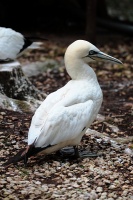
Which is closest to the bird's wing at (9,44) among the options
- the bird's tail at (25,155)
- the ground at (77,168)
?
the ground at (77,168)

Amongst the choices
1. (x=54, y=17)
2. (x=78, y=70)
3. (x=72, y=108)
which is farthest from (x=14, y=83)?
(x=54, y=17)

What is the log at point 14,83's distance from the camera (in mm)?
6168

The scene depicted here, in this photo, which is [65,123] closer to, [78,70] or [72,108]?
[72,108]

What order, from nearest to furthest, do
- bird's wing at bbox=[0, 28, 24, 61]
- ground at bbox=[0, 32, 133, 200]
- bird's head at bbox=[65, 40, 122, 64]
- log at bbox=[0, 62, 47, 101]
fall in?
ground at bbox=[0, 32, 133, 200] < bird's head at bbox=[65, 40, 122, 64] < log at bbox=[0, 62, 47, 101] < bird's wing at bbox=[0, 28, 24, 61]

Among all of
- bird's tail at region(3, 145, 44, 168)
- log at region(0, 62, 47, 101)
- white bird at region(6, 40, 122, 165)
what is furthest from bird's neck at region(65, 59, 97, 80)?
log at region(0, 62, 47, 101)

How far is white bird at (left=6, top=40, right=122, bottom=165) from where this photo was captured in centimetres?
424

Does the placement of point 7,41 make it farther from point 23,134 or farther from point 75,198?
point 75,198

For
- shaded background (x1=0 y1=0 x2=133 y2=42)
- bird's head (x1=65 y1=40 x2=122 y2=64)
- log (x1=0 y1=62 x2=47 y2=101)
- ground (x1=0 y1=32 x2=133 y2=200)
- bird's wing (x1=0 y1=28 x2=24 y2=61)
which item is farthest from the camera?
shaded background (x1=0 y1=0 x2=133 y2=42)

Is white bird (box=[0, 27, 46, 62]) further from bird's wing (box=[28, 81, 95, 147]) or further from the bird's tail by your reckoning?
the bird's tail

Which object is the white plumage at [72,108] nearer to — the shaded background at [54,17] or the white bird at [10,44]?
the white bird at [10,44]

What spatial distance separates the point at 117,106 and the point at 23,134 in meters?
2.12

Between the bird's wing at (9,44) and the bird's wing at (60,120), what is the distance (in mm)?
2260

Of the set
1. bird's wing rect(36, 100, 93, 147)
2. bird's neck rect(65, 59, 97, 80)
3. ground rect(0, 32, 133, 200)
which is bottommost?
ground rect(0, 32, 133, 200)

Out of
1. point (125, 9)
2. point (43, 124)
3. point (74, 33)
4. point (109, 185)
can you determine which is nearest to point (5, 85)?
point (43, 124)
